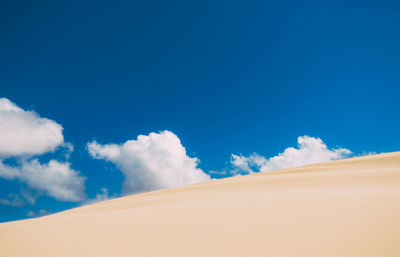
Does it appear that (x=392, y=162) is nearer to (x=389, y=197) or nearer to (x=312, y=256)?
(x=389, y=197)

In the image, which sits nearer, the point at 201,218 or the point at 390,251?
the point at 390,251

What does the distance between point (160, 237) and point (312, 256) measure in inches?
47.4

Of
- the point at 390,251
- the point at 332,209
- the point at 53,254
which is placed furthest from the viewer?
the point at 332,209

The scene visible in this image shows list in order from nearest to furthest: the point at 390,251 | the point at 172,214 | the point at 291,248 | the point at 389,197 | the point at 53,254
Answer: the point at 390,251
the point at 291,248
the point at 53,254
the point at 389,197
the point at 172,214

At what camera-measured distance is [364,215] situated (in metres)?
2.07

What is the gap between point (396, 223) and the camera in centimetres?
179

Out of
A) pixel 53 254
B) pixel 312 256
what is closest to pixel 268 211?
pixel 312 256

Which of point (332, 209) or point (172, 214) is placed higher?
point (172, 214)

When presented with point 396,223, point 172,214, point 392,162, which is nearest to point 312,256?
point 396,223

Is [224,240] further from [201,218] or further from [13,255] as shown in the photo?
[13,255]

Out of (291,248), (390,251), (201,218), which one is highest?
(201,218)

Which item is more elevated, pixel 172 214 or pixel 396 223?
pixel 172 214

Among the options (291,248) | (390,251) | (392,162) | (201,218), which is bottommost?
(390,251)

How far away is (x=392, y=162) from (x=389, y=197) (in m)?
5.58
